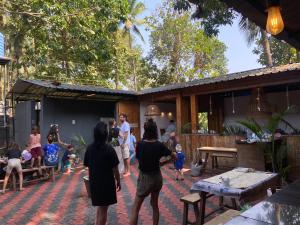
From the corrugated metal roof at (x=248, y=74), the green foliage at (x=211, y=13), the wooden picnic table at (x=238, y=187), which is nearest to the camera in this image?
the wooden picnic table at (x=238, y=187)

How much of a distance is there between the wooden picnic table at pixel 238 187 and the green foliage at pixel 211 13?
15.8 ft

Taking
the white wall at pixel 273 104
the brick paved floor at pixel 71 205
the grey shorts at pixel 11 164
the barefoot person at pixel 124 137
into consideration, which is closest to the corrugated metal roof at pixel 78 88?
the white wall at pixel 273 104

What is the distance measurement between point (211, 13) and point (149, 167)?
580cm

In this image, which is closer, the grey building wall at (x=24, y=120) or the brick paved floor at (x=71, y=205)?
the brick paved floor at (x=71, y=205)

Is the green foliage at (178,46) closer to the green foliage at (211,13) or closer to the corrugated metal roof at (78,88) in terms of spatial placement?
the corrugated metal roof at (78,88)

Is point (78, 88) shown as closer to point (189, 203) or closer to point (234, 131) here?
point (234, 131)

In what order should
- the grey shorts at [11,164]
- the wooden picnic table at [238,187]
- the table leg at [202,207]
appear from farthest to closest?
1. the grey shorts at [11,164]
2. the table leg at [202,207]
3. the wooden picnic table at [238,187]

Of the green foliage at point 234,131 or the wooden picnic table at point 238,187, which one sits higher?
the green foliage at point 234,131

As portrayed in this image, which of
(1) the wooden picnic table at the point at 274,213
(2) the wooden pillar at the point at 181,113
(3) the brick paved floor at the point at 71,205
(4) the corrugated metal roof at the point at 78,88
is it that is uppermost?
(4) the corrugated metal roof at the point at 78,88

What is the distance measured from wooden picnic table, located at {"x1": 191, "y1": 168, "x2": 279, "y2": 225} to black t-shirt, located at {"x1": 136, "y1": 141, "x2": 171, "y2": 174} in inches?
25.4

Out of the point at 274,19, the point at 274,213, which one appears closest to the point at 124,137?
the point at 274,19

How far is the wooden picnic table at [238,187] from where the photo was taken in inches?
146

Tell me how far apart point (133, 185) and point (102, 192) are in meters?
4.01

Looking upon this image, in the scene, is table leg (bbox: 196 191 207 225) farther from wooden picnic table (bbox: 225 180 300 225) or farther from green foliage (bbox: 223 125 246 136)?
green foliage (bbox: 223 125 246 136)
